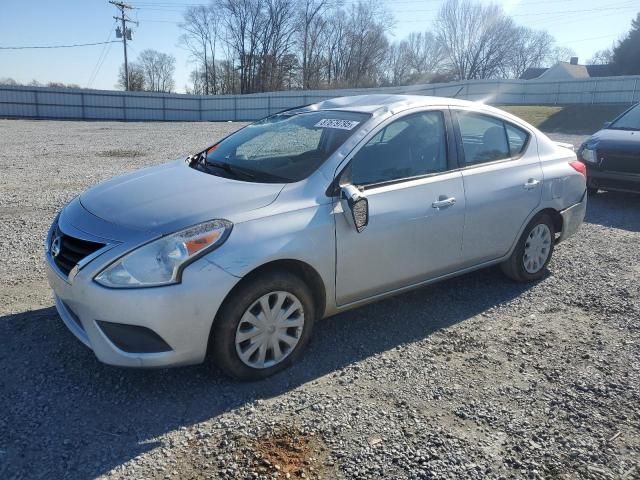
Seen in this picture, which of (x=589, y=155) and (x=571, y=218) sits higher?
(x=589, y=155)

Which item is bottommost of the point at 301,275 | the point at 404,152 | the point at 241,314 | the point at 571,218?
the point at 241,314

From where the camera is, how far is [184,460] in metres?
2.53

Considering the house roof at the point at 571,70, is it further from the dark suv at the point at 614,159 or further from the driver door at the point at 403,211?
the driver door at the point at 403,211

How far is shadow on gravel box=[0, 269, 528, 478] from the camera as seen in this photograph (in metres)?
2.56

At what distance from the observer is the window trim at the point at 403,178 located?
3430 mm

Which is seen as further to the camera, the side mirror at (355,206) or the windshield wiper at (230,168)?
the windshield wiper at (230,168)

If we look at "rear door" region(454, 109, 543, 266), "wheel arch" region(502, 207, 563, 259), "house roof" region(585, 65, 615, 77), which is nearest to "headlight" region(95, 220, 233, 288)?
"rear door" region(454, 109, 543, 266)

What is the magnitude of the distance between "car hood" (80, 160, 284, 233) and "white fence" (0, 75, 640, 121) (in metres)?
29.9

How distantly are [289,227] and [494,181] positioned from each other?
2027 millimetres

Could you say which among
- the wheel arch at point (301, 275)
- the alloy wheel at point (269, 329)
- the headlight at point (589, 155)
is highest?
the headlight at point (589, 155)

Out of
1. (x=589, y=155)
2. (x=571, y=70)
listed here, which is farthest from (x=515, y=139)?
(x=571, y=70)

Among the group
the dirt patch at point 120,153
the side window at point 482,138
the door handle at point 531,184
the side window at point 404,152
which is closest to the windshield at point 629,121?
the door handle at point 531,184

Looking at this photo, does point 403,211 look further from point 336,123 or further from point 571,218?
point 571,218

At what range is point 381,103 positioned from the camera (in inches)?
161
